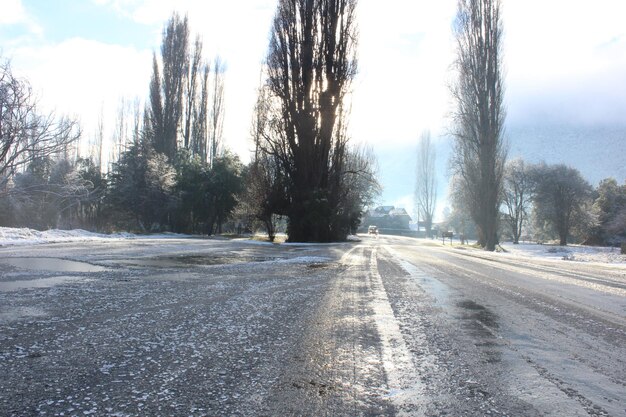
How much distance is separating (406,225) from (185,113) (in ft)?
223

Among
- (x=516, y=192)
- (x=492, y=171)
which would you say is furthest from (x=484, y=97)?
(x=516, y=192)

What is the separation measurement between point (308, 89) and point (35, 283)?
2060 cm

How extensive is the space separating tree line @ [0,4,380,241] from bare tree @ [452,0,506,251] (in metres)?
9.39

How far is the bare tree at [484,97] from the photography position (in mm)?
29594

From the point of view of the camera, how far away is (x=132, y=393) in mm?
2527

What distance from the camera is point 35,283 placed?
6473 millimetres

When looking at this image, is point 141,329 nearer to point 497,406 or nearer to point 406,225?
point 497,406

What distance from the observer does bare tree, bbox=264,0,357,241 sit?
24891 mm

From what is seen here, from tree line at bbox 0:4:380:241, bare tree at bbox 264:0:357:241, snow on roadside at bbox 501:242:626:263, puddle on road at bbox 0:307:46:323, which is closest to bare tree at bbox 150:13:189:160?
tree line at bbox 0:4:380:241

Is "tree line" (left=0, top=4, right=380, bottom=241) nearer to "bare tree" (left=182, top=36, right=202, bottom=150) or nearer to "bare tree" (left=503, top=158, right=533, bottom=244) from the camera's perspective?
"bare tree" (left=182, top=36, right=202, bottom=150)

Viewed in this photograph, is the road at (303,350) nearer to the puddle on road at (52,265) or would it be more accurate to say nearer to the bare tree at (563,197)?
the puddle on road at (52,265)

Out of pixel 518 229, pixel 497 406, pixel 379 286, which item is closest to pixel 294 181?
pixel 379 286

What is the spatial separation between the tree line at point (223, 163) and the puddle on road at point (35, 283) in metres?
15.0

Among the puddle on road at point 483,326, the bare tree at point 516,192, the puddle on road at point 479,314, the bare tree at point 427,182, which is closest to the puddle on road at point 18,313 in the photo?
the puddle on road at point 483,326
